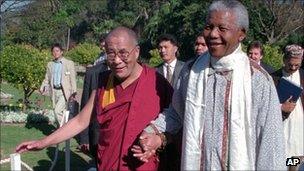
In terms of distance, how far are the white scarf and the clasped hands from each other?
257 millimetres

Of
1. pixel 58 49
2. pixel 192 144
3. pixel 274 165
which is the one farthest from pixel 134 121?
pixel 58 49

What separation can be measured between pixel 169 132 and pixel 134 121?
0.25m

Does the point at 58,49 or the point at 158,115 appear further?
the point at 58,49

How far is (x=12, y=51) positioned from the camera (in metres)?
14.6

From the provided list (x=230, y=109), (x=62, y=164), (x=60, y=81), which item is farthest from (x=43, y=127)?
(x=230, y=109)

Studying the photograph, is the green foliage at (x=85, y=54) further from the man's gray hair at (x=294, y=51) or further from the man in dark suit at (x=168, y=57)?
the man's gray hair at (x=294, y=51)

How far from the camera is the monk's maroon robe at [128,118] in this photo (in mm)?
3562

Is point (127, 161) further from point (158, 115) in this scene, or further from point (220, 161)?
point (220, 161)

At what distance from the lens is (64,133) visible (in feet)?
12.3

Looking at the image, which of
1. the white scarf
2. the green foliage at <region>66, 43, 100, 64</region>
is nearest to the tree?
the green foliage at <region>66, 43, 100, 64</region>

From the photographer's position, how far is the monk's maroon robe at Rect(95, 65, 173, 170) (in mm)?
3562

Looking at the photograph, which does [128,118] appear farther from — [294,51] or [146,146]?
[294,51]

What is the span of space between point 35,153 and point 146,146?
6.13 metres

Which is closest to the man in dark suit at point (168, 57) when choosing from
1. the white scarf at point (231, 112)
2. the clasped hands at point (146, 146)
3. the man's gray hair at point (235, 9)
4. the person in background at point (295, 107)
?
the person in background at point (295, 107)
